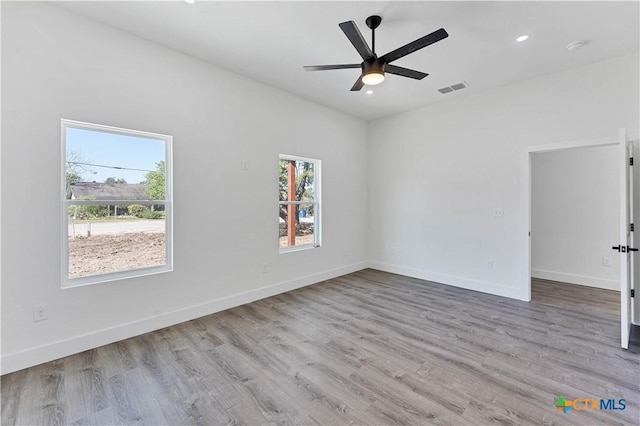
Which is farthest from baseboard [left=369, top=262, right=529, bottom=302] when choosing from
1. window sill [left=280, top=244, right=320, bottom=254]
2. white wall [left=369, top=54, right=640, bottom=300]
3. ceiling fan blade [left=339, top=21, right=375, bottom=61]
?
ceiling fan blade [left=339, top=21, right=375, bottom=61]

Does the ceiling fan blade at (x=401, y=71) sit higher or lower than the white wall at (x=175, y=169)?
higher

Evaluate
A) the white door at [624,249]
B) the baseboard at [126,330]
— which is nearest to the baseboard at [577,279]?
the white door at [624,249]

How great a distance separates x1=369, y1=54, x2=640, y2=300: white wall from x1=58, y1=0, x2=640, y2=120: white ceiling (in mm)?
372

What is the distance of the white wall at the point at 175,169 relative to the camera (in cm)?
227

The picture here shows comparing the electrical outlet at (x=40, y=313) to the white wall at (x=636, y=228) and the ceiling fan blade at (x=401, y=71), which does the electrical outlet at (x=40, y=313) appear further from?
the white wall at (x=636, y=228)

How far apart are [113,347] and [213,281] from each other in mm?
1133

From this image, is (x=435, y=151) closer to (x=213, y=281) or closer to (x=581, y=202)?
(x=581, y=202)

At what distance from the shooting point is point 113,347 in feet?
8.55

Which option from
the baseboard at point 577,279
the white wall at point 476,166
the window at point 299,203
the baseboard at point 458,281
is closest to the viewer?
the white wall at point 476,166

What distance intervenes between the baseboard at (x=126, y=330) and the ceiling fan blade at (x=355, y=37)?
10.4 feet

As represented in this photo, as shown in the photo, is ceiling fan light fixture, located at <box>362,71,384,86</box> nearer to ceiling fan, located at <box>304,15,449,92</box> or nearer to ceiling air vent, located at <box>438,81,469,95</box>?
ceiling fan, located at <box>304,15,449,92</box>

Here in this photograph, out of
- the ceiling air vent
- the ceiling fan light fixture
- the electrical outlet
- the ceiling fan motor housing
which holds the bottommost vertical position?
the electrical outlet

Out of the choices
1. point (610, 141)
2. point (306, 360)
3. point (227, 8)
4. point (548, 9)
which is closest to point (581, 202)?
point (610, 141)

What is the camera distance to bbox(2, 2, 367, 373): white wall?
2.27 metres
